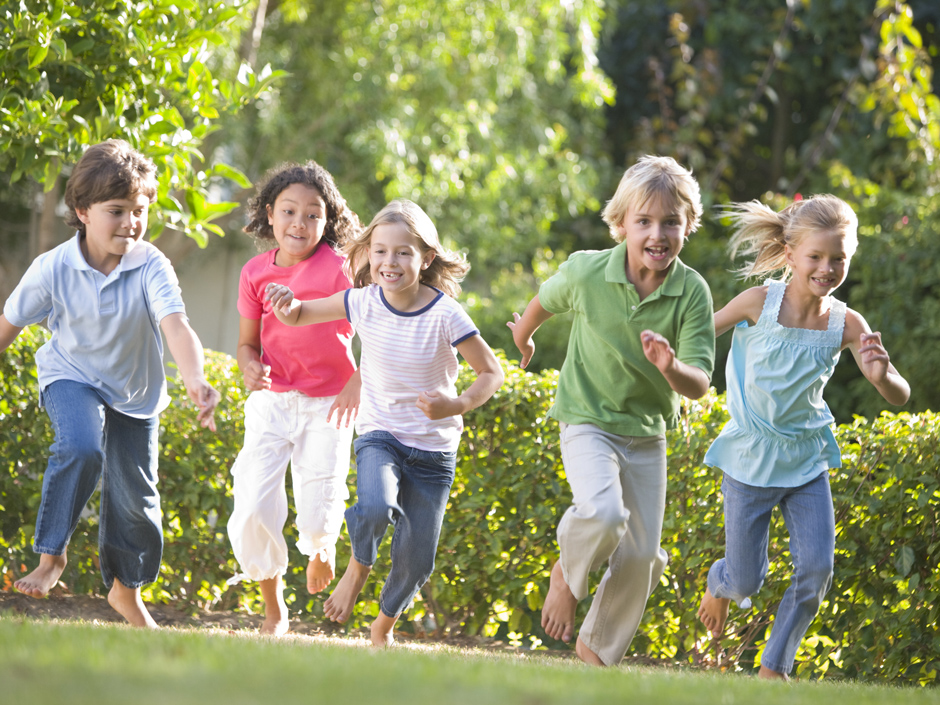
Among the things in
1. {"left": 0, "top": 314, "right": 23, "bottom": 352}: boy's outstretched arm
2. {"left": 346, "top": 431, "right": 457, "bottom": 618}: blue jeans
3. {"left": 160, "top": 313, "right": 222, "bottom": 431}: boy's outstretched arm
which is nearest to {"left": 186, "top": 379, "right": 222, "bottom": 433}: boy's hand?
{"left": 160, "top": 313, "right": 222, "bottom": 431}: boy's outstretched arm

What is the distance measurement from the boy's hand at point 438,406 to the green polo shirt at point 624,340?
55 cm

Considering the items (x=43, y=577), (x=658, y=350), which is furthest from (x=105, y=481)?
(x=658, y=350)

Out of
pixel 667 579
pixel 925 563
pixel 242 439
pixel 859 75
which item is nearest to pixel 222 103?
pixel 242 439

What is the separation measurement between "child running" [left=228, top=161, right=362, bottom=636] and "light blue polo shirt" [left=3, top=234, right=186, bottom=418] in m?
0.48

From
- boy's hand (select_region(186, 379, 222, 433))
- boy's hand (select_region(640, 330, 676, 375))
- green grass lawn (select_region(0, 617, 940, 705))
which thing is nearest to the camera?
green grass lawn (select_region(0, 617, 940, 705))

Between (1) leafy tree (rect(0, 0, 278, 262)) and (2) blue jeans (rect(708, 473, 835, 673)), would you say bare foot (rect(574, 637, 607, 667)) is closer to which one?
(2) blue jeans (rect(708, 473, 835, 673))

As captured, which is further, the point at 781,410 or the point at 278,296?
the point at 781,410

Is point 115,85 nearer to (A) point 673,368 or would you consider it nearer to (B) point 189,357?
(B) point 189,357

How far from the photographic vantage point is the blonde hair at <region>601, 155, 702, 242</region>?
13.1 ft

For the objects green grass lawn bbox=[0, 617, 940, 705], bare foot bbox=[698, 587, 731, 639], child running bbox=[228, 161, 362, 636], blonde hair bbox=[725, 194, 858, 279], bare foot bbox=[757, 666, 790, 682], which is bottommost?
bare foot bbox=[757, 666, 790, 682]

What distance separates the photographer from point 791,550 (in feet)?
13.7

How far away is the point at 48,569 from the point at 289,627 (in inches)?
61.0

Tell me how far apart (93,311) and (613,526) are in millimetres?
2235

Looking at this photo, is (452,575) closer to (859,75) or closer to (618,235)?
(618,235)
